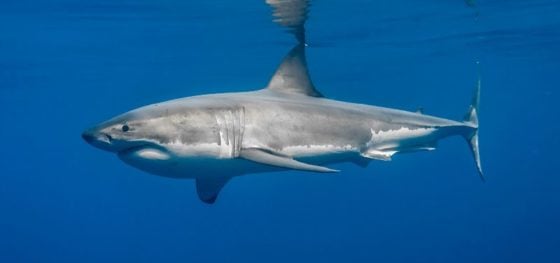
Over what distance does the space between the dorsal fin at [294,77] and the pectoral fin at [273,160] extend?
5.99 feet

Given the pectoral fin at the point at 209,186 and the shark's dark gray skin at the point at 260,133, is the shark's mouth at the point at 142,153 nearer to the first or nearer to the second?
the shark's dark gray skin at the point at 260,133

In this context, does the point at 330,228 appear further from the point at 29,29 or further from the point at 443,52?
the point at 29,29

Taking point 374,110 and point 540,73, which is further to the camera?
point 540,73

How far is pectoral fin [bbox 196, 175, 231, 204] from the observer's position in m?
6.66

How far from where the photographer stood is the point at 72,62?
26.7 metres

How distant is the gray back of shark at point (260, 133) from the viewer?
198 inches

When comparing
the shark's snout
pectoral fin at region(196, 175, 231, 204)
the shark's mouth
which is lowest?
pectoral fin at region(196, 175, 231, 204)

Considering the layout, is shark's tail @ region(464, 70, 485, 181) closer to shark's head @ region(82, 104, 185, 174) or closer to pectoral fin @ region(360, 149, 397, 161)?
pectoral fin @ region(360, 149, 397, 161)

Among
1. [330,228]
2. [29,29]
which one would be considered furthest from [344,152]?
[330,228]

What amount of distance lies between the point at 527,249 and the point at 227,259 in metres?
31.9

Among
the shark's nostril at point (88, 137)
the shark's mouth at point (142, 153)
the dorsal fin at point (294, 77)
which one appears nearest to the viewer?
the shark's nostril at point (88, 137)

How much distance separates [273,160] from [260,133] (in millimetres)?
487

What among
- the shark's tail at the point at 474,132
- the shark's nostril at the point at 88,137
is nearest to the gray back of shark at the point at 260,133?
the shark's nostril at the point at 88,137

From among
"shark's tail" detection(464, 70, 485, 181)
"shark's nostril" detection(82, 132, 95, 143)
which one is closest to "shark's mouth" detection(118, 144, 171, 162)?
"shark's nostril" detection(82, 132, 95, 143)
